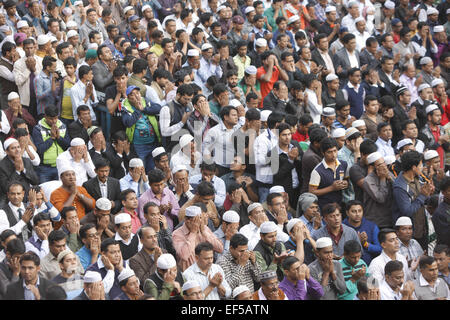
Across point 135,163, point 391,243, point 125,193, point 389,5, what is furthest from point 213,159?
point 389,5

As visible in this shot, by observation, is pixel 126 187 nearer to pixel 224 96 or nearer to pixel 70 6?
pixel 224 96

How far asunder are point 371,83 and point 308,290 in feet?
18.7

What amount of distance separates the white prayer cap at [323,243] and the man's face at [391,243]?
2.04 ft

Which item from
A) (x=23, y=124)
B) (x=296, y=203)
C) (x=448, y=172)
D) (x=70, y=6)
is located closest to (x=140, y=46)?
(x=70, y=6)

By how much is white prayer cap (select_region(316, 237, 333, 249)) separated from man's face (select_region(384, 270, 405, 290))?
64 cm

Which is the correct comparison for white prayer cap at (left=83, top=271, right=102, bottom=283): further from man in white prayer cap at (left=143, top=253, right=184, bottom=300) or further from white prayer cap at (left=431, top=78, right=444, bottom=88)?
white prayer cap at (left=431, top=78, right=444, bottom=88)

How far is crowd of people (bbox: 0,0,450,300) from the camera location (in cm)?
857

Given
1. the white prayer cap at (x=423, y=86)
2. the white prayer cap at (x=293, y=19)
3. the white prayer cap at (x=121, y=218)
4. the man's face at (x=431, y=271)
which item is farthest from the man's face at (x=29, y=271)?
the white prayer cap at (x=293, y=19)

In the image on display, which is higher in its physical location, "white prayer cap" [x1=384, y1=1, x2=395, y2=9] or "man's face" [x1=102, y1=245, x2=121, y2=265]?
"man's face" [x1=102, y1=245, x2=121, y2=265]

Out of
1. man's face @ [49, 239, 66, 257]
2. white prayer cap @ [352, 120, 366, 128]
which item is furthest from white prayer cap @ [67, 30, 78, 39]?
man's face @ [49, 239, 66, 257]

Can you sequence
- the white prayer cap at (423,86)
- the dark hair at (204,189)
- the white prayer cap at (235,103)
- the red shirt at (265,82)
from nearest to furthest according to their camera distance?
1. the dark hair at (204,189)
2. the white prayer cap at (235,103)
3. the red shirt at (265,82)
4. the white prayer cap at (423,86)

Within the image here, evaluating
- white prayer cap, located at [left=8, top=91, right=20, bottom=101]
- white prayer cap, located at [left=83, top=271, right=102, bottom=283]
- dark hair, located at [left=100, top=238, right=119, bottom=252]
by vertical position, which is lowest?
white prayer cap, located at [left=8, top=91, right=20, bottom=101]

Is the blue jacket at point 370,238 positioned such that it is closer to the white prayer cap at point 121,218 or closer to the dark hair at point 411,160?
the dark hair at point 411,160

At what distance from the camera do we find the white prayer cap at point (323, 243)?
8.74 metres
